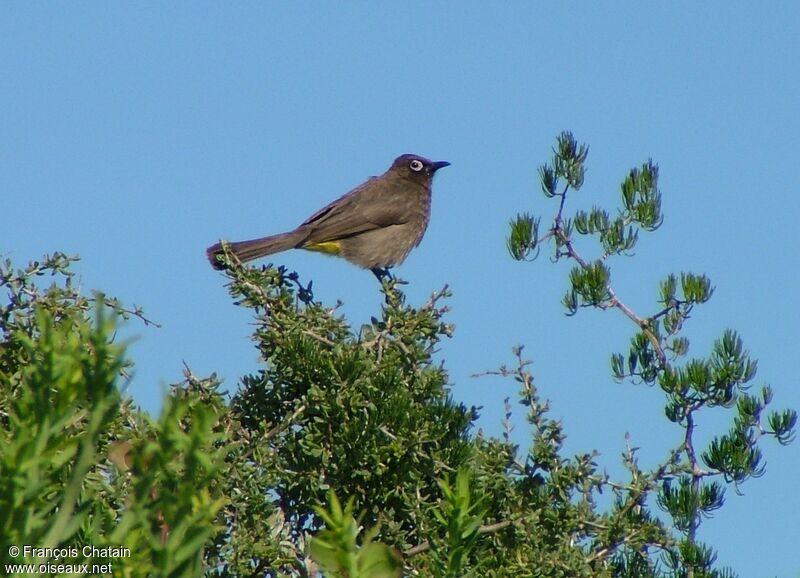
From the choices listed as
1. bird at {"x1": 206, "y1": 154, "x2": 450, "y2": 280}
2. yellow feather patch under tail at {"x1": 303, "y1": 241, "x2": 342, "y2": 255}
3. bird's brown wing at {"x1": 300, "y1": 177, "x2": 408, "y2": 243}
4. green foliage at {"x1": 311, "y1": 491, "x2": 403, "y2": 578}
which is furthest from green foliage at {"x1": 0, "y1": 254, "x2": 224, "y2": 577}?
yellow feather patch under tail at {"x1": 303, "y1": 241, "x2": 342, "y2": 255}

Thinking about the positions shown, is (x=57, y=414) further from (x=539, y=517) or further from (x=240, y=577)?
(x=539, y=517)

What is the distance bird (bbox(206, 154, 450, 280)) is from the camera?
35.6ft

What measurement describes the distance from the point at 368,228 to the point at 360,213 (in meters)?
0.26

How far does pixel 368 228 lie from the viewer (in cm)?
1137

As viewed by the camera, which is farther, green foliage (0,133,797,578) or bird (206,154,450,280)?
bird (206,154,450,280)

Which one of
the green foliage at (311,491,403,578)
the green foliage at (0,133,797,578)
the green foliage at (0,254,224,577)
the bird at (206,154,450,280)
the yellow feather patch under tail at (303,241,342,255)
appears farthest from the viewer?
the yellow feather patch under tail at (303,241,342,255)

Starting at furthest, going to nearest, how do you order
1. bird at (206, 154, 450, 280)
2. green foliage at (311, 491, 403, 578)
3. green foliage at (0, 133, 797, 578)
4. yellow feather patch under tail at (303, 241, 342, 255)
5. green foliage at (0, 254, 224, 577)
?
yellow feather patch under tail at (303, 241, 342, 255), bird at (206, 154, 450, 280), green foliage at (0, 133, 797, 578), green foliage at (311, 491, 403, 578), green foliage at (0, 254, 224, 577)

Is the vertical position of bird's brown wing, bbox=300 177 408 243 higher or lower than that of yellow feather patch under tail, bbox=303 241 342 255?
higher

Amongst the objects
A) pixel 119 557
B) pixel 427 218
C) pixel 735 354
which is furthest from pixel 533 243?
pixel 427 218

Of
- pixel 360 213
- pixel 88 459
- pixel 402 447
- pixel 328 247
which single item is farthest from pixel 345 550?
pixel 360 213

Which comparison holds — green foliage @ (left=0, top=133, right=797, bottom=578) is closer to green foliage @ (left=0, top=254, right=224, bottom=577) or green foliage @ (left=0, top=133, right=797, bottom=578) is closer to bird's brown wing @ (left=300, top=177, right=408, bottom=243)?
green foliage @ (left=0, top=254, right=224, bottom=577)

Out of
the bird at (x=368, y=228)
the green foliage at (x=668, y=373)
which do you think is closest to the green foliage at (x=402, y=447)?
the green foliage at (x=668, y=373)

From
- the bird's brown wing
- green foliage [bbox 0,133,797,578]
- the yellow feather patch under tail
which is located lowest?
green foliage [bbox 0,133,797,578]

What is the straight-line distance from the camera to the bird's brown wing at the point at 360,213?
11.1 m
